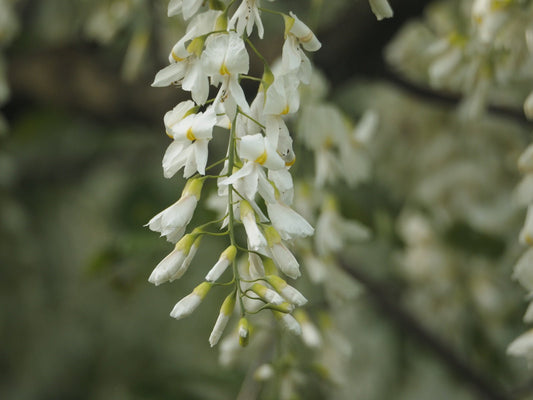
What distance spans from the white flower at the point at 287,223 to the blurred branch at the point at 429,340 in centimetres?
113

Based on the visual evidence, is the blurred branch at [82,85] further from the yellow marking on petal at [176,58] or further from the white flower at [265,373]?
the yellow marking on petal at [176,58]

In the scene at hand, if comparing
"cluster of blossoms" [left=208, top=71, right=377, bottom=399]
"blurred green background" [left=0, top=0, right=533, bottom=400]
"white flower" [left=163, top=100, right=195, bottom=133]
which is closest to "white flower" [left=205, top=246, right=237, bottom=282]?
"white flower" [left=163, top=100, right=195, bottom=133]

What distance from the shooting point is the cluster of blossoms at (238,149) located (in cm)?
52

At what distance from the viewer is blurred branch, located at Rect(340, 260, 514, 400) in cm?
170

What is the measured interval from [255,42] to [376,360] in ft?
3.38

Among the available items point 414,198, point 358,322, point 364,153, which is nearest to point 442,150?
point 414,198

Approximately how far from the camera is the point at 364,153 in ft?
3.99

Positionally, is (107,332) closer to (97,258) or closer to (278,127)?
(97,258)

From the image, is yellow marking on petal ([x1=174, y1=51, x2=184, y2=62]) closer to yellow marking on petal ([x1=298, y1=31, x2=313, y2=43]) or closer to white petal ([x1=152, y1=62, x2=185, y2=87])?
white petal ([x1=152, y1=62, x2=185, y2=87])

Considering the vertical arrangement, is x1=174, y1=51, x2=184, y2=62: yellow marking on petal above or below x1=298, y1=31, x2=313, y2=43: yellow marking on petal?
above

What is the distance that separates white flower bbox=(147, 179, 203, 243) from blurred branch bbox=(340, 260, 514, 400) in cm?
114

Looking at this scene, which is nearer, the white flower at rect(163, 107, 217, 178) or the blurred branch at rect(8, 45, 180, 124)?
the white flower at rect(163, 107, 217, 178)

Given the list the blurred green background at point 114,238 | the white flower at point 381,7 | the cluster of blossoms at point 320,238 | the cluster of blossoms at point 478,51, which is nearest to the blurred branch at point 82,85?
the blurred green background at point 114,238

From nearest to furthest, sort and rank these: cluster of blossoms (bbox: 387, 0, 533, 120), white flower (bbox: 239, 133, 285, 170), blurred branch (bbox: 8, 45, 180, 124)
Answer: white flower (bbox: 239, 133, 285, 170), cluster of blossoms (bbox: 387, 0, 533, 120), blurred branch (bbox: 8, 45, 180, 124)
